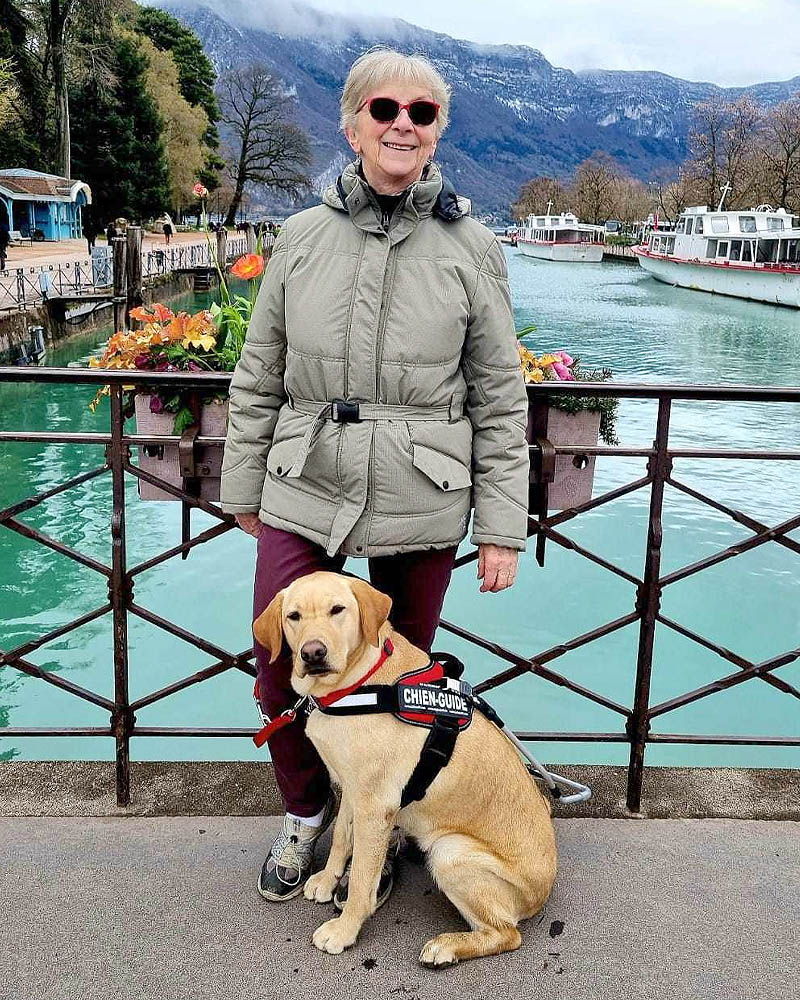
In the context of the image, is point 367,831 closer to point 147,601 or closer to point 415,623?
point 415,623

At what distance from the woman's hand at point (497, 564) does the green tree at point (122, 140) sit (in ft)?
160

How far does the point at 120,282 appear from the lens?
82.5 ft

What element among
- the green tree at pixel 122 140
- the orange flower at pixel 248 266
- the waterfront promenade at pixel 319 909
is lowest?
the waterfront promenade at pixel 319 909

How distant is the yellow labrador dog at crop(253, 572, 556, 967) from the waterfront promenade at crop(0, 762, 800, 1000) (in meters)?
0.08

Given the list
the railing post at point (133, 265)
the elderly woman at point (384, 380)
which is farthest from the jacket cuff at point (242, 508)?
the railing post at point (133, 265)

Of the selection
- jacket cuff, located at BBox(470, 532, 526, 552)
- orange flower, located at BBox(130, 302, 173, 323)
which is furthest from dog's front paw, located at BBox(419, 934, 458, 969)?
orange flower, located at BBox(130, 302, 173, 323)

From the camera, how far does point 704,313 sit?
141 feet

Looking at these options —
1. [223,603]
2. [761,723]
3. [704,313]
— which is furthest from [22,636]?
[704,313]

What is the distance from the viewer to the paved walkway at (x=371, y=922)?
217cm

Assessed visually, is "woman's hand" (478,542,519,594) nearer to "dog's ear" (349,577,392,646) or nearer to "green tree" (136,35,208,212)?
"dog's ear" (349,577,392,646)

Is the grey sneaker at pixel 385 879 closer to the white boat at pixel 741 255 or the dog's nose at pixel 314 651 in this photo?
the dog's nose at pixel 314 651

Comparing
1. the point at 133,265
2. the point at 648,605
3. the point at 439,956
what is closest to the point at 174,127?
the point at 133,265

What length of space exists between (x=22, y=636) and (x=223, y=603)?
185 cm

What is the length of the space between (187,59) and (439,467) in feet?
243
